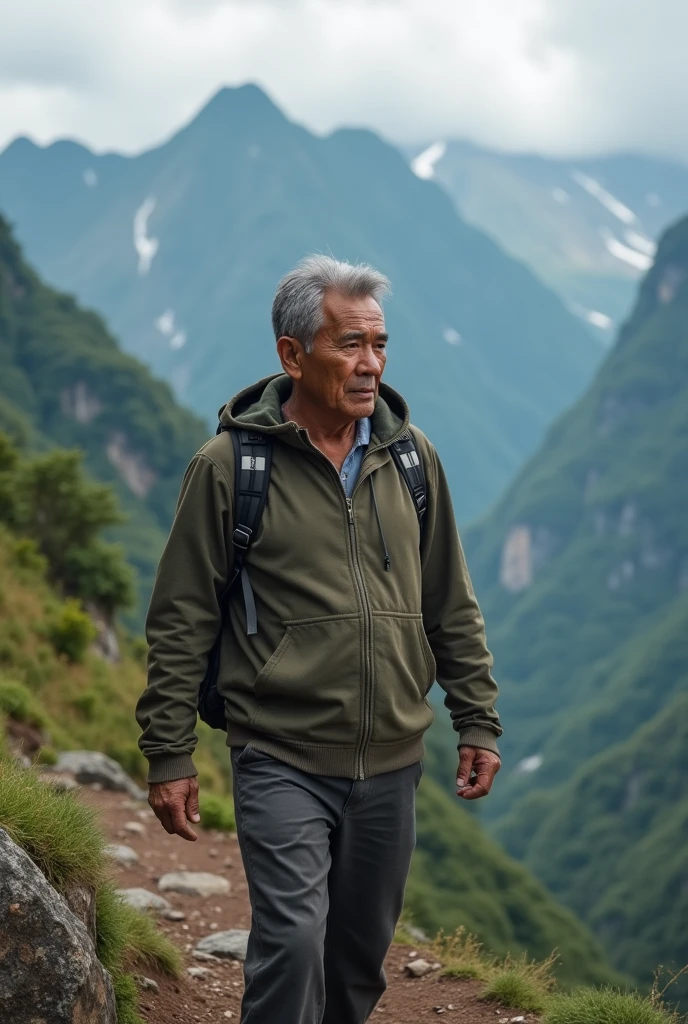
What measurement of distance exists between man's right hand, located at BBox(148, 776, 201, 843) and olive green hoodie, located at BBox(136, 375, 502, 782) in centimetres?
4

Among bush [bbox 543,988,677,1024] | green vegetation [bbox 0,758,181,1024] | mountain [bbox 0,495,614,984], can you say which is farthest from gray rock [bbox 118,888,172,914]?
bush [bbox 543,988,677,1024]

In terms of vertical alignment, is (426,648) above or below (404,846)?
above

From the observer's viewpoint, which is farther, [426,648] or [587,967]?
[587,967]

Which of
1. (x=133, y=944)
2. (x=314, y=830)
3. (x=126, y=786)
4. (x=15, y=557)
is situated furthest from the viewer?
Answer: (x=15, y=557)

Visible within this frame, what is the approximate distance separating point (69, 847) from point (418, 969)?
115 inches

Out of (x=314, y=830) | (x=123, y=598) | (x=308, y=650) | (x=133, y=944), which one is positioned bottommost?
(x=123, y=598)

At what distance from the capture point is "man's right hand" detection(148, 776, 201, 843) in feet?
13.5

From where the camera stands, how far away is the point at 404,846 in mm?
4371

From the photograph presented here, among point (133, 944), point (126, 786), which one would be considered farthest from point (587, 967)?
point (133, 944)

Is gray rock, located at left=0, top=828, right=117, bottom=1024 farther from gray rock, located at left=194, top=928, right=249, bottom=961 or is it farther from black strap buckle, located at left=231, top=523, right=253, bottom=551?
gray rock, located at left=194, top=928, right=249, bottom=961

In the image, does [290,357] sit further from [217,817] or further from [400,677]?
[217,817]

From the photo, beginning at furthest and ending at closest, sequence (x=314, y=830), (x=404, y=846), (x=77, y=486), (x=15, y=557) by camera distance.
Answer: (x=77, y=486) → (x=15, y=557) → (x=404, y=846) → (x=314, y=830)

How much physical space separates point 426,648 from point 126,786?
738 centimetres

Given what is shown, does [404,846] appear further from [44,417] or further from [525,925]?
[44,417]
